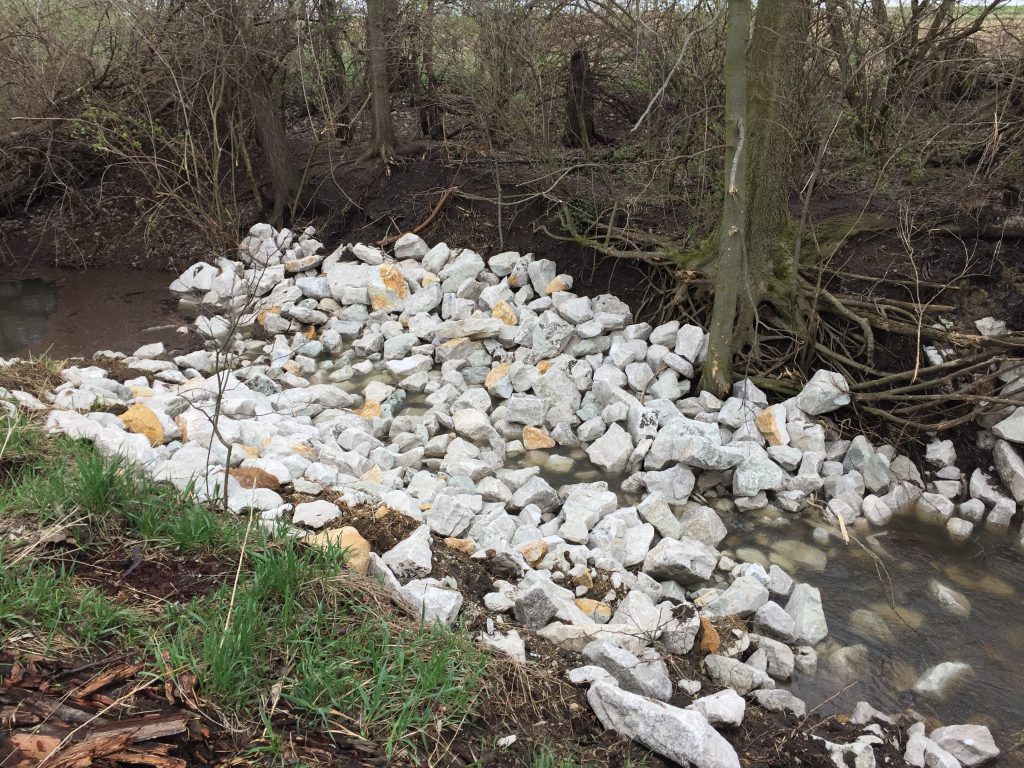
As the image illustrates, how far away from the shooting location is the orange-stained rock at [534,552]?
4.11 metres

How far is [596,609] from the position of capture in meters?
3.78

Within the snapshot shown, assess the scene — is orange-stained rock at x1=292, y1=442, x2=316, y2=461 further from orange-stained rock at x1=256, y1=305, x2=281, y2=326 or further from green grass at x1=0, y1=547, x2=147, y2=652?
orange-stained rock at x1=256, y1=305, x2=281, y2=326

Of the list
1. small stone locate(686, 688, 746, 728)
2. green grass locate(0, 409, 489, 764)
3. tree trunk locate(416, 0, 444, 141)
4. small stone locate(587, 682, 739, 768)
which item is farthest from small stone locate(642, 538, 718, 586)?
tree trunk locate(416, 0, 444, 141)

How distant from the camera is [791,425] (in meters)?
5.61

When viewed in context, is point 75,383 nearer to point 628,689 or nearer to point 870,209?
point 628,689

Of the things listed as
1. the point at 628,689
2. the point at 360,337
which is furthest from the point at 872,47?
the point at 628,689

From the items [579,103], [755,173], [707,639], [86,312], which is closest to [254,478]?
[707,639]

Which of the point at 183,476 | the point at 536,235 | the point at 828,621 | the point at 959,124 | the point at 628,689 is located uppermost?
the point at 959,124

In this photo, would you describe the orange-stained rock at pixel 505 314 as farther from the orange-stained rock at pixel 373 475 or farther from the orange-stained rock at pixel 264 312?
the orange-stained rock at pixel 373 475

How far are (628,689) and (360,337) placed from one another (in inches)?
204

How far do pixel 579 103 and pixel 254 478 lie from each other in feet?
18.1

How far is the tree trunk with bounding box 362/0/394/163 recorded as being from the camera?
339 inches

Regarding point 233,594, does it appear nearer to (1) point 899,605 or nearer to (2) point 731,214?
(1) point 899,605

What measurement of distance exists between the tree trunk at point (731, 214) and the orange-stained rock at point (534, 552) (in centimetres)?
235
